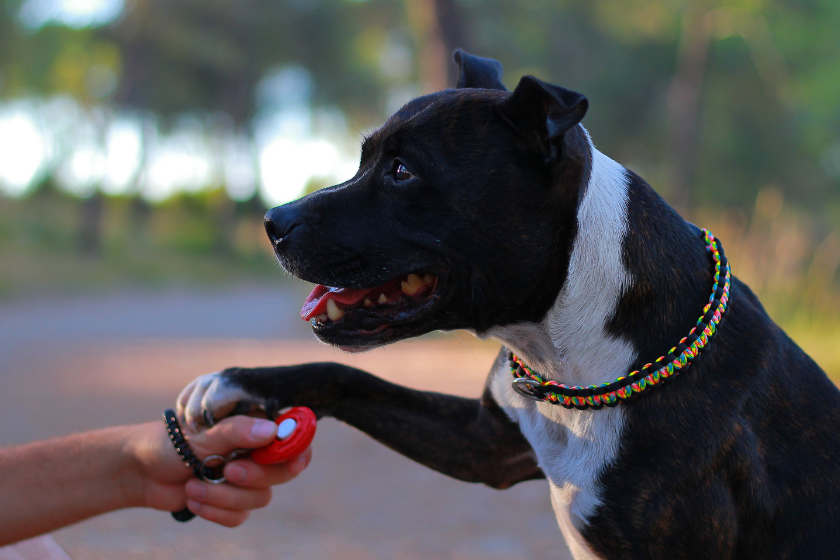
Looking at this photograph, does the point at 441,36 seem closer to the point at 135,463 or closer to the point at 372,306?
the point at 372,306

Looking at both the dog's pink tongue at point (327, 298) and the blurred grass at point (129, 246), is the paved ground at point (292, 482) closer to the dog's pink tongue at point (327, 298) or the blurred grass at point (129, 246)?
the dog's pink tongue at point (327, 298)

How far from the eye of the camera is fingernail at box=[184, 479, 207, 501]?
2104 mm

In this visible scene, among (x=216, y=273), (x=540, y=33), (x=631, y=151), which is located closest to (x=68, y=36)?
(x=216, y=273)

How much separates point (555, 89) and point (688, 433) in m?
0.86

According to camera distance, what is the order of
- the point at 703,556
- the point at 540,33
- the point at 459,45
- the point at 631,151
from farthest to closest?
1. the point at 631,151
2. the point at 540,33
3. the point at 459,45
4. the point at 703,556

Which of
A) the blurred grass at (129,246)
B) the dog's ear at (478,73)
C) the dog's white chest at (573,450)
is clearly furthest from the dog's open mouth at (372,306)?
the blurred grass at (129,246)

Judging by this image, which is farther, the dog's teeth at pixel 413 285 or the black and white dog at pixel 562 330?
the dog's teeth at pixel 413 285

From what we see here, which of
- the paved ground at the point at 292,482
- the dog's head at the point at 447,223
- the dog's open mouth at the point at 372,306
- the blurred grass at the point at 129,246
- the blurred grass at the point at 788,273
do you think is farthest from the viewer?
the blurred grass at the point at 129,246

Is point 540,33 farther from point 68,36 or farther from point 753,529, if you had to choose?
point 753,529

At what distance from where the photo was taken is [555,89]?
181cm

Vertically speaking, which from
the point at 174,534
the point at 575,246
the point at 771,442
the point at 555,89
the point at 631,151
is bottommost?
the point at 631,151

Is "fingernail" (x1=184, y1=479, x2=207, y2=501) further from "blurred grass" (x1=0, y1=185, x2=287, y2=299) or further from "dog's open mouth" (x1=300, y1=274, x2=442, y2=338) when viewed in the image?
"blurred grass" (x1=0, y1=185, x2=287, y2=299)

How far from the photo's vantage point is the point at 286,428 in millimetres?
1999

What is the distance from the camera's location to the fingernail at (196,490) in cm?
210
